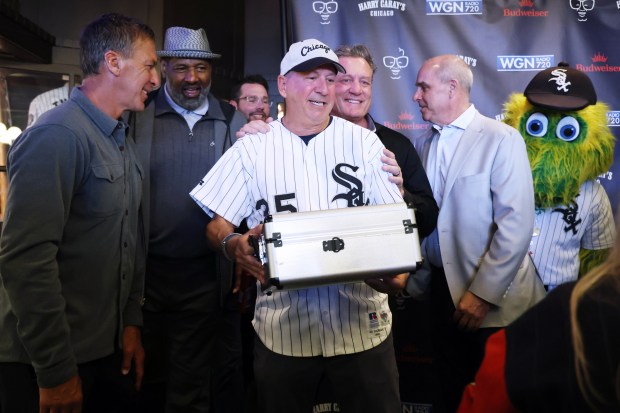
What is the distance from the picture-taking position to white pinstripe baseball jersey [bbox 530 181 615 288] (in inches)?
123

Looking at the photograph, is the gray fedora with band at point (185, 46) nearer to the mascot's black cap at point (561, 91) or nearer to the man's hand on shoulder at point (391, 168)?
the man's hand on shoulder at point (391, 168)

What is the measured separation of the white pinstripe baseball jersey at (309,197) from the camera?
2.10 m

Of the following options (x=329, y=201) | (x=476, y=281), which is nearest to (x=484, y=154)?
(x=476, y=281)

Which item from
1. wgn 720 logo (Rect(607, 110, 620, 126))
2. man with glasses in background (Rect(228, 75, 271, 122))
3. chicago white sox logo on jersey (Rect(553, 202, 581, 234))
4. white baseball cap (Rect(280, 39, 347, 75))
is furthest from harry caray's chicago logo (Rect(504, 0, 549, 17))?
white baseball cap (Rect(280, 39, 347, 75))

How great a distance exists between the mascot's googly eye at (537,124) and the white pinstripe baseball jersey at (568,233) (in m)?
0.38

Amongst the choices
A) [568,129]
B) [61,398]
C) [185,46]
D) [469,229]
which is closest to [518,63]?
[568,129]

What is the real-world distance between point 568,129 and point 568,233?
22.6 inches

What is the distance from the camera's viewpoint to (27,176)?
5.75 ft

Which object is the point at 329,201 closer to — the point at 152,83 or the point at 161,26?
the point at 152,83

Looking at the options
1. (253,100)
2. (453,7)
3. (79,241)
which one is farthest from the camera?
(253,100)

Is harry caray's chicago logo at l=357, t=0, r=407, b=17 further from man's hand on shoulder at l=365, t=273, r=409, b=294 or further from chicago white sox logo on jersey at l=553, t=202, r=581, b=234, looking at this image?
man's hand on shoulder at l=365, t=273, r=409, b=294

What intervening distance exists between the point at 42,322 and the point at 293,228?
0.82 meters

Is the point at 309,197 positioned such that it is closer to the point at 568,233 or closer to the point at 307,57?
the point at 307,57

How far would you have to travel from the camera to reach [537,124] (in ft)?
10.7
